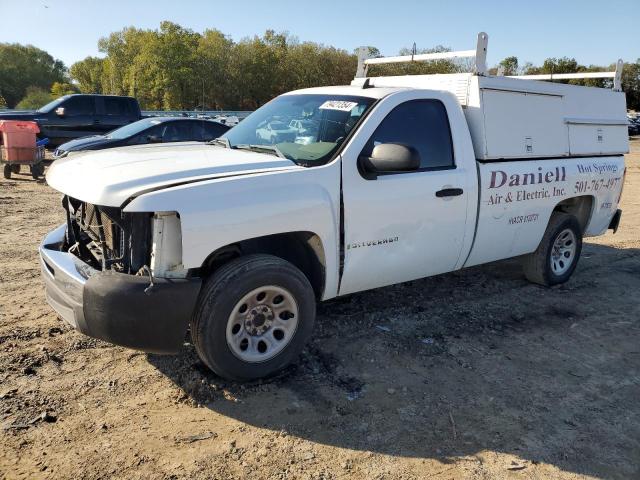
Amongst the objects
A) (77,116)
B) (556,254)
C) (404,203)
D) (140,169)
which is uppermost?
(77,116)

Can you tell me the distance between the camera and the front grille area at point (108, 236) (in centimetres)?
320

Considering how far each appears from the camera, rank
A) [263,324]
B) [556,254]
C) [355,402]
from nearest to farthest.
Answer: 1. [355,402]
2. [263,324]
3. [556,254]

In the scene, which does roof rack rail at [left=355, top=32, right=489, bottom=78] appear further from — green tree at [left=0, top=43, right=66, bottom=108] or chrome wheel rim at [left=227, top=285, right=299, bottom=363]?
green tree at [left=0, top=43, right=66, bottom=108]

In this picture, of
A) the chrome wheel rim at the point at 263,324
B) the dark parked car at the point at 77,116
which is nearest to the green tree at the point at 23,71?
the dark parked car at the point at 77,116

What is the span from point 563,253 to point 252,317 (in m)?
4.16

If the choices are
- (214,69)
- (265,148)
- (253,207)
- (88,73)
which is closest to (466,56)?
(265,148)

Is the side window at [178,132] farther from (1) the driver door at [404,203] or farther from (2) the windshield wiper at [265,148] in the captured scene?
(1) the driver door at [404,203]

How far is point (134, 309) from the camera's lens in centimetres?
304

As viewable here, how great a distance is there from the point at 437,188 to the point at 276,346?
1.82 m

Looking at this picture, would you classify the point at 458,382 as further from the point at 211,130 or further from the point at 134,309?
the point at 211,130

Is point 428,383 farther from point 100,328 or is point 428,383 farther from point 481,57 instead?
point 481,57

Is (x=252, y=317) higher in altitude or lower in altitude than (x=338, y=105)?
lower

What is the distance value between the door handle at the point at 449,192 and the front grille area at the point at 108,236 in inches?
91.0

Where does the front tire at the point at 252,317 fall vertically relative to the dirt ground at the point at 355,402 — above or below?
above
